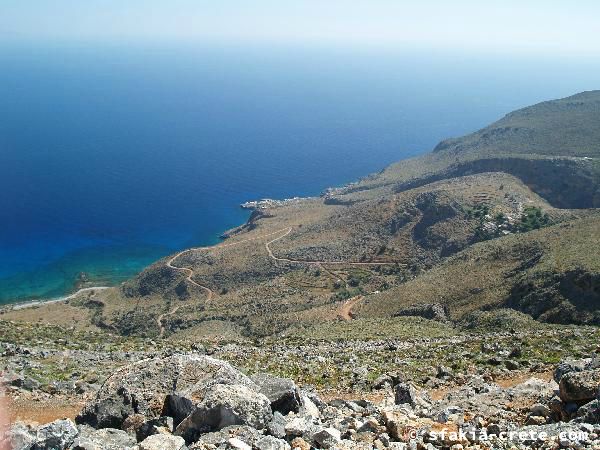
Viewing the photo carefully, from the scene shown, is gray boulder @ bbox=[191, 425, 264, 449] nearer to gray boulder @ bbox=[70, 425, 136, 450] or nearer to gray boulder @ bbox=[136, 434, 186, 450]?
gray boulder @ bbox=[136, 434, 186, 450]

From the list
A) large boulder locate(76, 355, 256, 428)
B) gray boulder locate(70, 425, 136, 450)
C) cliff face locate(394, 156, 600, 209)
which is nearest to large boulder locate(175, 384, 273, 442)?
large boulder locate(76, 355, 256, 428)

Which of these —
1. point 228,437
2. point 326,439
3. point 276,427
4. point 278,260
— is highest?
point 278,260

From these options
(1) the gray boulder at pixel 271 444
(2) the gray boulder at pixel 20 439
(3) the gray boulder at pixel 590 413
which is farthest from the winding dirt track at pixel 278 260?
(2) the gray boulder at pixel 20 439

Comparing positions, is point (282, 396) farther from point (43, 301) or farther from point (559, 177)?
point (559, 177)

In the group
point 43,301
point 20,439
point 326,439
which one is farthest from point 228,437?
point 43,301

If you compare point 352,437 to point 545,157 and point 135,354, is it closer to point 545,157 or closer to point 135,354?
point 135,354

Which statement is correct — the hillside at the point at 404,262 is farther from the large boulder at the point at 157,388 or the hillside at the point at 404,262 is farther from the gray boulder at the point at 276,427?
the gray boulder at the point at 276,427

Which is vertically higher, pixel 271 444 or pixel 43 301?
pixel 43 301

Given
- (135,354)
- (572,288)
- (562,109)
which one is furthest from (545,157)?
(135,354)
